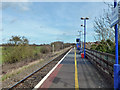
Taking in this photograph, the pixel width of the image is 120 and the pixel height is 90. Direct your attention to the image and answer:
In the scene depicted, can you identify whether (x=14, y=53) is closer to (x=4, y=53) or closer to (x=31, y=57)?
(x=4, y=53)

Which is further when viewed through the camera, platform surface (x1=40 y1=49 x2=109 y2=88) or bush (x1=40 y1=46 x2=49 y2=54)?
bush (x1=40 y1=46 x2=49 y2=54)

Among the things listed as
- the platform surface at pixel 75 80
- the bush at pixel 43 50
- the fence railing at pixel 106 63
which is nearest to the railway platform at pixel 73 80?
the platform surface at pixel 75 80

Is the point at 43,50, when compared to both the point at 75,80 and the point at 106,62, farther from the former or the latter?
the point at 106,62

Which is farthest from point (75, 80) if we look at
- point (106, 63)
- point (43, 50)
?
point (43, 50)

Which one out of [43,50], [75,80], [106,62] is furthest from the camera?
[43,50]

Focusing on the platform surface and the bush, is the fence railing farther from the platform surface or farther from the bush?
the bush

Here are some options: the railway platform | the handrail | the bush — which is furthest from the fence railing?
the bush

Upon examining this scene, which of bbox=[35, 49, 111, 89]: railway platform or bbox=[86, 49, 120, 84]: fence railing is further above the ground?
bbox=[86, 49, 120, 84]: fence railing

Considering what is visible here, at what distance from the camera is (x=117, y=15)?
3797 mm

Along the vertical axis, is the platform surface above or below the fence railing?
below

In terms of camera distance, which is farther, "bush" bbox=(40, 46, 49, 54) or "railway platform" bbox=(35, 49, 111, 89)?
"bush" bbox=(40, 46, 49, 54)

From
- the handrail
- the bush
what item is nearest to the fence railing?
the handrail

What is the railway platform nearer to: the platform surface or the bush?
the platform surface

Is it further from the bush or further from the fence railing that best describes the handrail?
the bush
